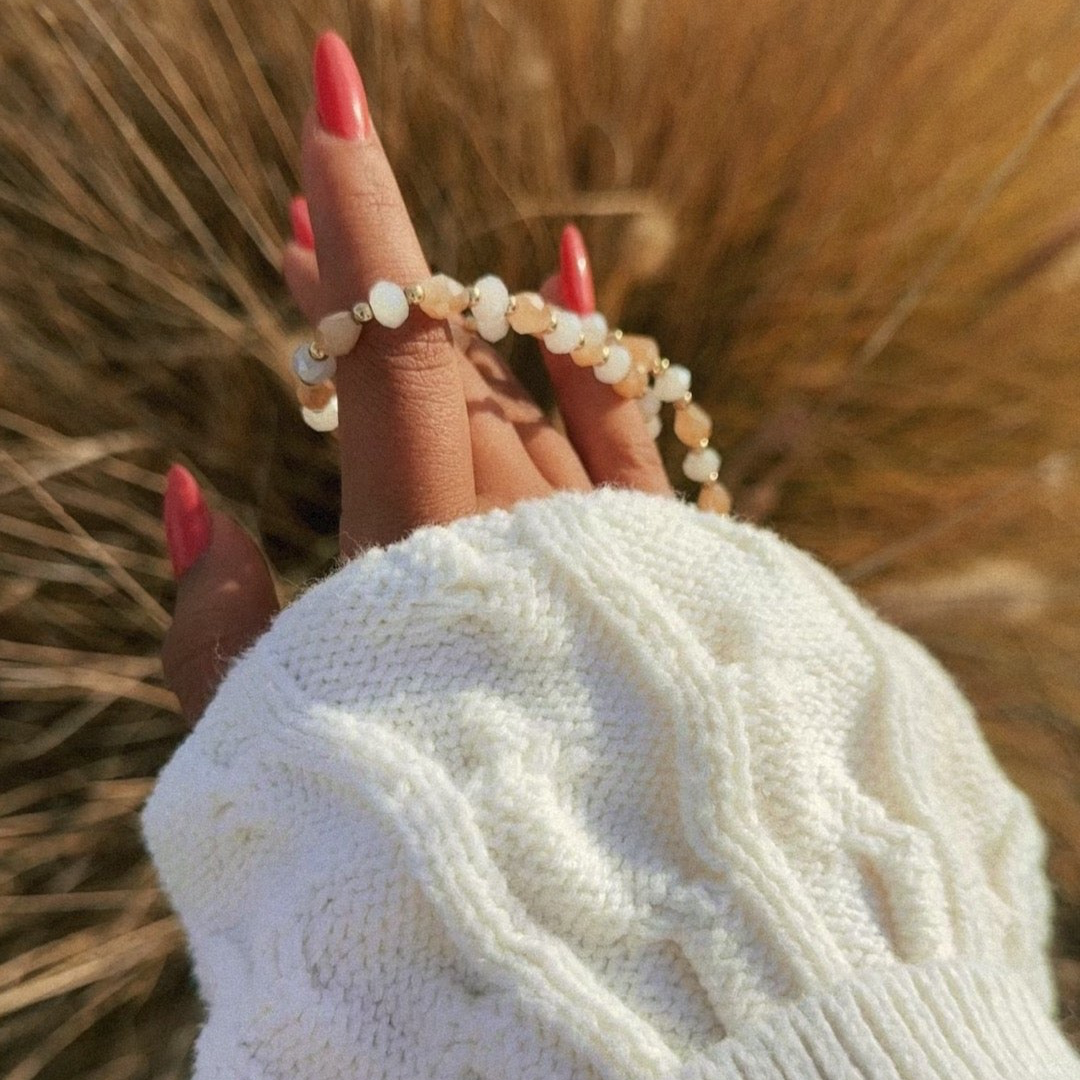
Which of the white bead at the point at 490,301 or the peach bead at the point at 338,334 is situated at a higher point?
the white bead at the point at 490,301

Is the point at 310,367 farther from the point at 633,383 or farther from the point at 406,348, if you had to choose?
the point at 633,383

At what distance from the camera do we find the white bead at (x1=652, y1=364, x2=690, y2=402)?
2.36 ft

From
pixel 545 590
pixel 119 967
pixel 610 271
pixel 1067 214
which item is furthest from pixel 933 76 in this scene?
pixel 119 967

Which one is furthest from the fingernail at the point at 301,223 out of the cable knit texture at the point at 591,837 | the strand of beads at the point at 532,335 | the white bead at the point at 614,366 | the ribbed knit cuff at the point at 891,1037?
the ribbed knit cuff at the point at 891,1037

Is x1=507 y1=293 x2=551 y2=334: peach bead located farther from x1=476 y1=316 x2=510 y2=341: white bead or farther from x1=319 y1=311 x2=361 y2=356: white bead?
x1=319 y1=311 x2=361 y2=356: white bead

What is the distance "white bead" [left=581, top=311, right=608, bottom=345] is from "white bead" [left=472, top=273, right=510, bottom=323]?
0.08m

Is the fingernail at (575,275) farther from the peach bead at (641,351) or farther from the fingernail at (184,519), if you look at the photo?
the fingernail at (184,519)

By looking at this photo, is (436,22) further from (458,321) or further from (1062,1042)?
(1062,1042)

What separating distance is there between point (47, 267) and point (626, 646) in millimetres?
561

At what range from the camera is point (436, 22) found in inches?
29.0

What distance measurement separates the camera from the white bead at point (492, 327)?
620 mm

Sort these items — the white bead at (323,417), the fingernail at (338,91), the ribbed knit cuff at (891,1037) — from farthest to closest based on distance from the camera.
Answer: the white bead at (323,417) < the fingernail at (338,91) < the ribbed knit cuff at (891,1037)

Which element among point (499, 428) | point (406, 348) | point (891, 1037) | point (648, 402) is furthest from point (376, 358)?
point (891, 1037)

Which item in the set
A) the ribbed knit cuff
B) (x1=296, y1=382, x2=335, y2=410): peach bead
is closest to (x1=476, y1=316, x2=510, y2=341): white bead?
(x1=296, y1=382, x2=335, y2=410): peach bead
